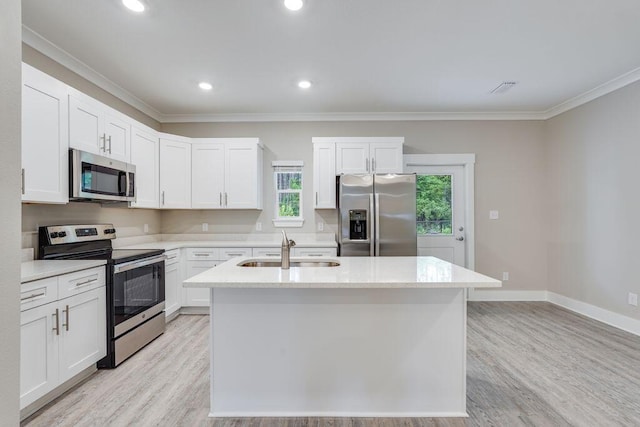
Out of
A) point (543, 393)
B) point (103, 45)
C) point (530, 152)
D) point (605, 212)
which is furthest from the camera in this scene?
point (530, 152)

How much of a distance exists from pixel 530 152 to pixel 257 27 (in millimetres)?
4120

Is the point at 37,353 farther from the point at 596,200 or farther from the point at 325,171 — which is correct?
the point at 596,200

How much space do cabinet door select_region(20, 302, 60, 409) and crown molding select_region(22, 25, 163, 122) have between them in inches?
83.5

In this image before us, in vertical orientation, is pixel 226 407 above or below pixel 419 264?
below

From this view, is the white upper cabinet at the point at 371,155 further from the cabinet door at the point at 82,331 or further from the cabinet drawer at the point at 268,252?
the cabinet door at the point at 82,331

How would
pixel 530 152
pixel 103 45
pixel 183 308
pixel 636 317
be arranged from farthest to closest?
pixel 530 152
pixel 183 308
pixel 636 317
pixel 103 45

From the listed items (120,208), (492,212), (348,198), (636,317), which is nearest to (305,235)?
(348,198)

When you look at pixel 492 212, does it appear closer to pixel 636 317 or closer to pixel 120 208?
pixel 636 317

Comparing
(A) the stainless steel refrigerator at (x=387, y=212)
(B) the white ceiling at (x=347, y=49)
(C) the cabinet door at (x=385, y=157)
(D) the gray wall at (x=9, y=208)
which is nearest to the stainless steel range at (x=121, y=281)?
(B) the white ceiling at (x=347, y=49)

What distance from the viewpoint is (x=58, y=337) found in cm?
213

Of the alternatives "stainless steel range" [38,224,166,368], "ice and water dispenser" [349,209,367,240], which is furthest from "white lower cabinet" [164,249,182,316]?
"ice and water dispenser" [349,209,367,240]

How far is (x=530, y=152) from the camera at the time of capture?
4598 mm

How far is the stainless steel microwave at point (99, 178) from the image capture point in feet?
8.38

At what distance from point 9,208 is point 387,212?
11.1 feet
